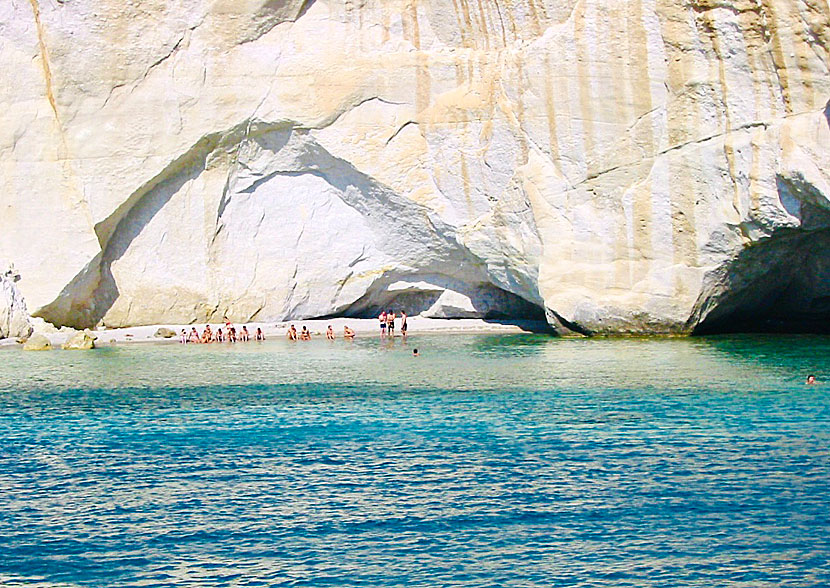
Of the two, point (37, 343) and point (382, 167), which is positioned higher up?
point (382, 167)

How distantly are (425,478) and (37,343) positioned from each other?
57.2ft

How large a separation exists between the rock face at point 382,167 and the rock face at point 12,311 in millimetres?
333

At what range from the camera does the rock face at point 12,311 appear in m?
27.9

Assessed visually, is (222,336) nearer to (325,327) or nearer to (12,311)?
(325,327)

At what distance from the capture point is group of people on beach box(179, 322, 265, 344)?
2842 cm

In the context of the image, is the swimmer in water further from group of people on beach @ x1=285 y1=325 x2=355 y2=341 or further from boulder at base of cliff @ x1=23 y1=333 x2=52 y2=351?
boulder at base of cliff @ x1=23 y1=333 x2=52 y2=351

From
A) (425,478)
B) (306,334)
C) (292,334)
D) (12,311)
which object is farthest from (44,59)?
(425,478)

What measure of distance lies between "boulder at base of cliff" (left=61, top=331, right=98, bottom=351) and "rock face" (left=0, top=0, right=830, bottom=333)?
1.96 m

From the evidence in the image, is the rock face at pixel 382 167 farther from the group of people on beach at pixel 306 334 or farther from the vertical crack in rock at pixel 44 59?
the group of people on beach at pixel 306 334

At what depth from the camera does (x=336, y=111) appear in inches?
1111

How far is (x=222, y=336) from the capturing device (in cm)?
2877

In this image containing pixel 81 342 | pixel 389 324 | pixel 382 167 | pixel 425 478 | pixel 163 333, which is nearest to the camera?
pixel 425 478

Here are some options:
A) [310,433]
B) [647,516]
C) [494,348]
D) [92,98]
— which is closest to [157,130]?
[92,98]

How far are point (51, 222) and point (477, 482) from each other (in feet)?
65.9
